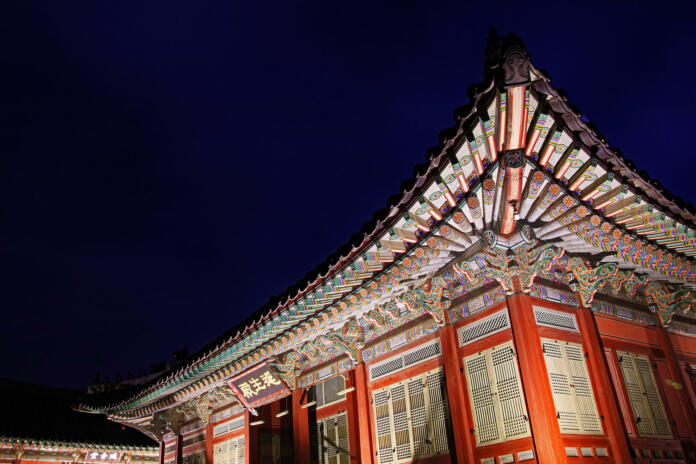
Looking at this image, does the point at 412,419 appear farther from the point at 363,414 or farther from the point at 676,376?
the point at 676,376

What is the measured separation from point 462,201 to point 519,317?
1926mm

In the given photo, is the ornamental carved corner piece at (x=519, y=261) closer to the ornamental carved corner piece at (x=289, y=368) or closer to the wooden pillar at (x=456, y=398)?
the wooden pillar at (x=456, y=398)

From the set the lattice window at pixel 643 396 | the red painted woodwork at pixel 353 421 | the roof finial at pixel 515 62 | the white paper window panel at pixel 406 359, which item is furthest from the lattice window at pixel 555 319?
the red painted woodwork at pixel 353 421

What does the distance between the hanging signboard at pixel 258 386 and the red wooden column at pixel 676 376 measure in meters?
7.47

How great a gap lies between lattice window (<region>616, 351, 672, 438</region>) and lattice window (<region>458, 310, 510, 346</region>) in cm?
221

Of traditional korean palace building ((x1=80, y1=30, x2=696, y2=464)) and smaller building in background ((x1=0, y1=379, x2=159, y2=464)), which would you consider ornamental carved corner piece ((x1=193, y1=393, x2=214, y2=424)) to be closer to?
traditional korean palace building ((x1=80, y1=30, x2=696, y2=464))

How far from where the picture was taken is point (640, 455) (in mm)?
7836

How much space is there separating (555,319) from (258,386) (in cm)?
726

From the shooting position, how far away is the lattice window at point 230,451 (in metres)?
13.7

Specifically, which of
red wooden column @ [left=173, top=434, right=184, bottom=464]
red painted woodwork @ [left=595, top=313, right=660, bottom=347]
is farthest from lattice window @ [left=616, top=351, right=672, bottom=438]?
red wooden column @ [left=173, top=434, right=184, bottom=464]

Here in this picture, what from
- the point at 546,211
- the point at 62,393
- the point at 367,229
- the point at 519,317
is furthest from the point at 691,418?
the point at 62,393

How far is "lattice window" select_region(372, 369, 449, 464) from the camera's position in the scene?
8.84 meters

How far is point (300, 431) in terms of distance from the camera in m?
11.7

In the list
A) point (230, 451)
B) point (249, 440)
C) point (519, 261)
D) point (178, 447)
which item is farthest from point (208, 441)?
point (519, 261)
